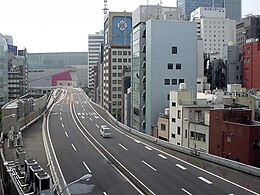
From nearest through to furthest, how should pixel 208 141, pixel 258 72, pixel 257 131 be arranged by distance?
pixel 257 131
pixel 208 141
pixel 258 72

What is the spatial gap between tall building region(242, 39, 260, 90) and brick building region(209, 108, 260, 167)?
47976mm

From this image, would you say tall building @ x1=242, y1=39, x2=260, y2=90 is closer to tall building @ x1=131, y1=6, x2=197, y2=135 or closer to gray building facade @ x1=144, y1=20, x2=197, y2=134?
tall building @ x1=131, y1=6, x2=197, y2=135

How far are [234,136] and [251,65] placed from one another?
55.5 meters

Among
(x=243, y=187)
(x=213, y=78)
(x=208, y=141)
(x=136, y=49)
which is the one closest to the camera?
(x=243, y=187)

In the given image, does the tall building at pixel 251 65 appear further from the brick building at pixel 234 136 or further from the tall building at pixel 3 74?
the tall building at pixel 3 74

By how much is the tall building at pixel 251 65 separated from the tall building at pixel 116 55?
33.6m

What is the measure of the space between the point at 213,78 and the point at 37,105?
154 ft

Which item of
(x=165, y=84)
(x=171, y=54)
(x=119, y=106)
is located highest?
(x=171, y=54)

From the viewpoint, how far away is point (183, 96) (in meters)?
45.6

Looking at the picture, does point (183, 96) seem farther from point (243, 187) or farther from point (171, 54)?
point (243, 187)

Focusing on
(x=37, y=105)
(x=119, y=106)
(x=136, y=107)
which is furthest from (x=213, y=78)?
(x=37, y=105)

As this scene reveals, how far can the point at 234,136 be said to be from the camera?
32.6 meters

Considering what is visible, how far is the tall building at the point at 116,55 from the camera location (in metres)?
108

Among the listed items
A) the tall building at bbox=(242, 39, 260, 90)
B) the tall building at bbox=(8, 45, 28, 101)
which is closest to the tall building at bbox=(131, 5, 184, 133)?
the tall building at bbox=(242, 39, 260, 90)
